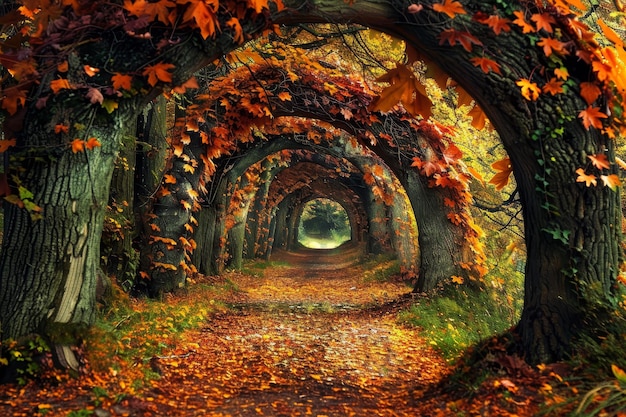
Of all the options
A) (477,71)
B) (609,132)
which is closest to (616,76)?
(609,132)

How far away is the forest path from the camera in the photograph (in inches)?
148

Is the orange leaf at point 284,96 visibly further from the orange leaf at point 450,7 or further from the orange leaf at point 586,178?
the orange leaf at point 586,178

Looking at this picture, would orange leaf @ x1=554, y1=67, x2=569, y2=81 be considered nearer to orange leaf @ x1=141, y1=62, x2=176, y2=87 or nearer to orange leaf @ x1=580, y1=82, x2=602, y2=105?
orange leaf @ x1=580, y1=82, x2=602, y2=105

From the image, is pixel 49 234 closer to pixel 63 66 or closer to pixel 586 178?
pixel 63 66

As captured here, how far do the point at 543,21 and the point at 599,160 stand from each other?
110cm

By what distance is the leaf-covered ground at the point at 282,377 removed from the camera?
317 cm

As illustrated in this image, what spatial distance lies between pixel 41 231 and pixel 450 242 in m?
6.74

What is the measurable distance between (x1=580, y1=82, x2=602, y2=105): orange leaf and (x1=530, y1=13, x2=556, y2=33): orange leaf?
1.59 ft

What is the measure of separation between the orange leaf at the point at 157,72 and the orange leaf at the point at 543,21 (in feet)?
8.94

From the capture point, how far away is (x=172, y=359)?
4812mm

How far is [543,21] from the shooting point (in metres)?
3.43

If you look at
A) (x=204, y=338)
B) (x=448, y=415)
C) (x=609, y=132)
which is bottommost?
(x=204, y=338)

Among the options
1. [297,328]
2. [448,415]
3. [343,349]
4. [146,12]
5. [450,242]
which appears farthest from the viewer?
[450,242]

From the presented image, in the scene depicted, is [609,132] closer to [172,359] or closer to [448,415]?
[448,415]
